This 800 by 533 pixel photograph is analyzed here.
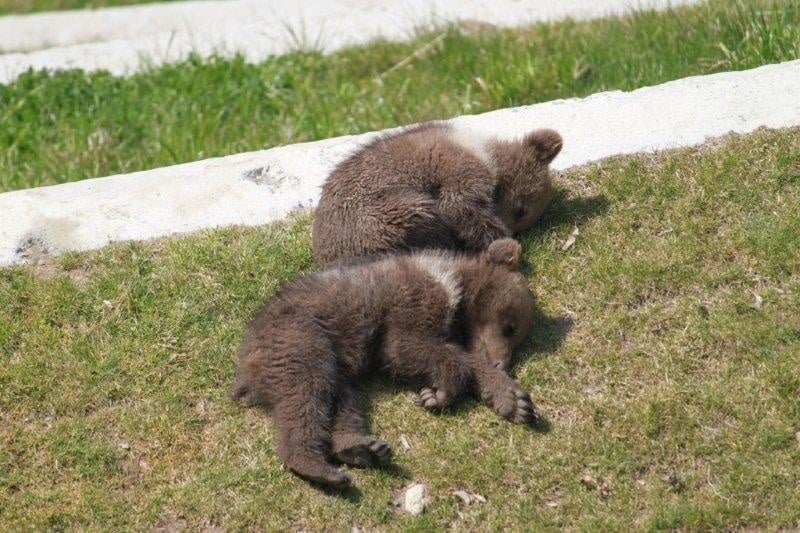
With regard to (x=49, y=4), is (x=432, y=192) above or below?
below

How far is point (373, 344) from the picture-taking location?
22.7 ft

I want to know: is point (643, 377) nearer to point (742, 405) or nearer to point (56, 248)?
point (742, 405)

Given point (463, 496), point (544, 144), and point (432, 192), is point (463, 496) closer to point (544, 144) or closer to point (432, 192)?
point (432, 192)

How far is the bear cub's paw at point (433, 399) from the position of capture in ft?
21.7

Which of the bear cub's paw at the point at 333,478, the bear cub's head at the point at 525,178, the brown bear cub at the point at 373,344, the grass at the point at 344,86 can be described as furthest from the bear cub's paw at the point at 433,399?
the grass at the point at 344,86

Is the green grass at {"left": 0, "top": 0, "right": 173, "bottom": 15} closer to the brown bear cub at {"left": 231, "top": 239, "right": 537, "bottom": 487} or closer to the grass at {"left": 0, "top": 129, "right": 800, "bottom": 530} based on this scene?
the grass at {"left": 0, "top": 129, "right": 800, "bottom": 530}

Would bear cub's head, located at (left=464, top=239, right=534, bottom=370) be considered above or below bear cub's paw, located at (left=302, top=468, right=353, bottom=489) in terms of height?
above

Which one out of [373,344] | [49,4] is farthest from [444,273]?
[49,4]

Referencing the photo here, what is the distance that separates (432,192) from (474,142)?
1.93ft

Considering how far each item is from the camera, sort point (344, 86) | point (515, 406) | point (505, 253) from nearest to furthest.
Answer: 1. point (515, 406)
2. point (505, 253)
3. point (344, 86)

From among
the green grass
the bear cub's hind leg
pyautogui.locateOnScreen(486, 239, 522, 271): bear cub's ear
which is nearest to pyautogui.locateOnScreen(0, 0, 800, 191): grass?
pyautogui.locateOnScreen(486, 239, 522, 271): bear cub's ear

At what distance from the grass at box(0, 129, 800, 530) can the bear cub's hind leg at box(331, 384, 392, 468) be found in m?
0.12

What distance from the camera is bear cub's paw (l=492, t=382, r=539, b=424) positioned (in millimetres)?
6480

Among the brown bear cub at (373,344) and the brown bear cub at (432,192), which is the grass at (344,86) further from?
the brown bear cub at (373,344)
